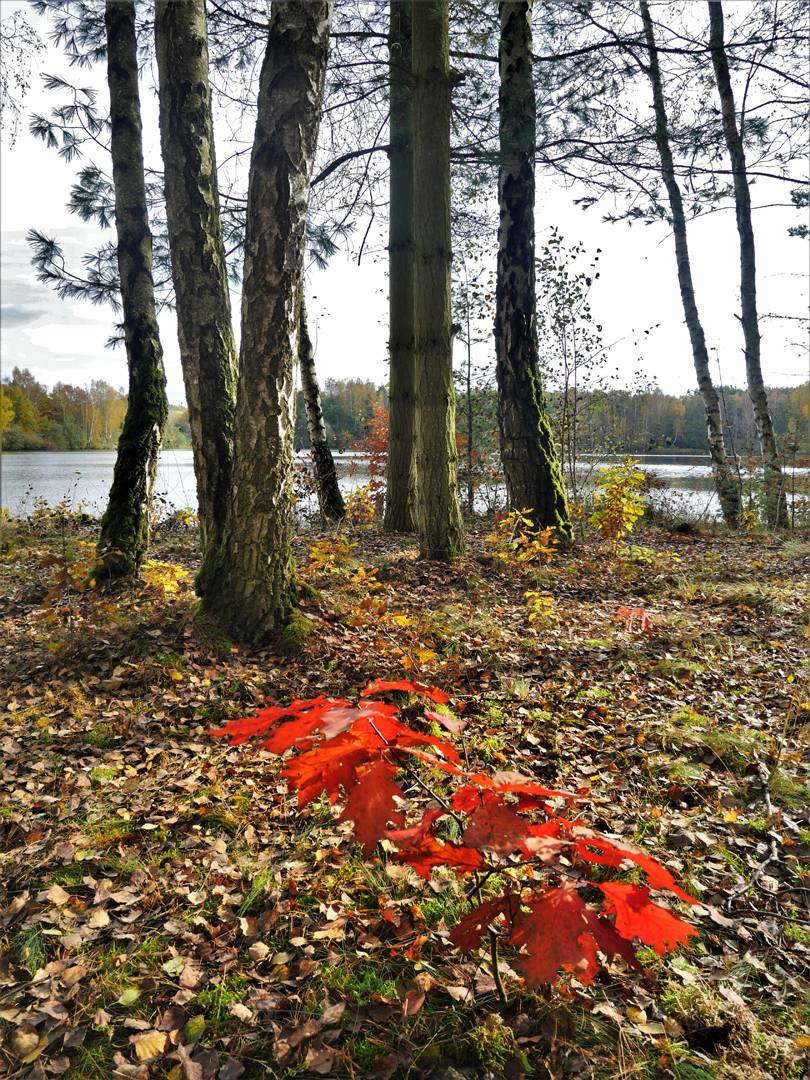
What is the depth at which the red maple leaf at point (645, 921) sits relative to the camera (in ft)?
3.68

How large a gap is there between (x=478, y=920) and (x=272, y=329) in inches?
141

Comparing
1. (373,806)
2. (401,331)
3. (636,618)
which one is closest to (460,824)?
(373,806)

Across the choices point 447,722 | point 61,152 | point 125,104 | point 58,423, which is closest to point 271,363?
point 447,722

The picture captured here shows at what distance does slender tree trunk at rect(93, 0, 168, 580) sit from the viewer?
5875 mm

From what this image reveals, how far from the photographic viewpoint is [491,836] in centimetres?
108

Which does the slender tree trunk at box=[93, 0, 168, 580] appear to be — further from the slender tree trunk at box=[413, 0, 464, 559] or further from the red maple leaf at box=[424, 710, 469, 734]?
the red maple leaf at box=[424, 710, 469, 734]

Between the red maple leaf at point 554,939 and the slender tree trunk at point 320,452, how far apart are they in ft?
28.6

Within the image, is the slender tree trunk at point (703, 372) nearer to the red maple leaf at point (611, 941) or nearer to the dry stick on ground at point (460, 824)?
the dry stick on ground at point (460, 824)

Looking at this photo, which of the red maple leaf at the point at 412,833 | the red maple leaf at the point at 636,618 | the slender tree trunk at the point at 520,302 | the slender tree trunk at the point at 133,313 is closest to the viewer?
the red maple leaf at the point at 412,833

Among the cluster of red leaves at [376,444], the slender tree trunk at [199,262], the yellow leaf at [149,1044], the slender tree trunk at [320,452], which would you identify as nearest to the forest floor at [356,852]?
the yellow leaf at [149,1044]

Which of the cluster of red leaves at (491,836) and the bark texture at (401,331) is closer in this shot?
the cluster of red leaves at (491,836)

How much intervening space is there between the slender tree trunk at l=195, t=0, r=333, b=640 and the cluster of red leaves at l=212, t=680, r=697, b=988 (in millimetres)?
2700

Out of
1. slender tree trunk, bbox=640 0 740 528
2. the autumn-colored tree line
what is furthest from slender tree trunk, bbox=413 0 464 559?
the autumn-colored tree line

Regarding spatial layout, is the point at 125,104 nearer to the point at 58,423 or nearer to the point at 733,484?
the point at 733,484
